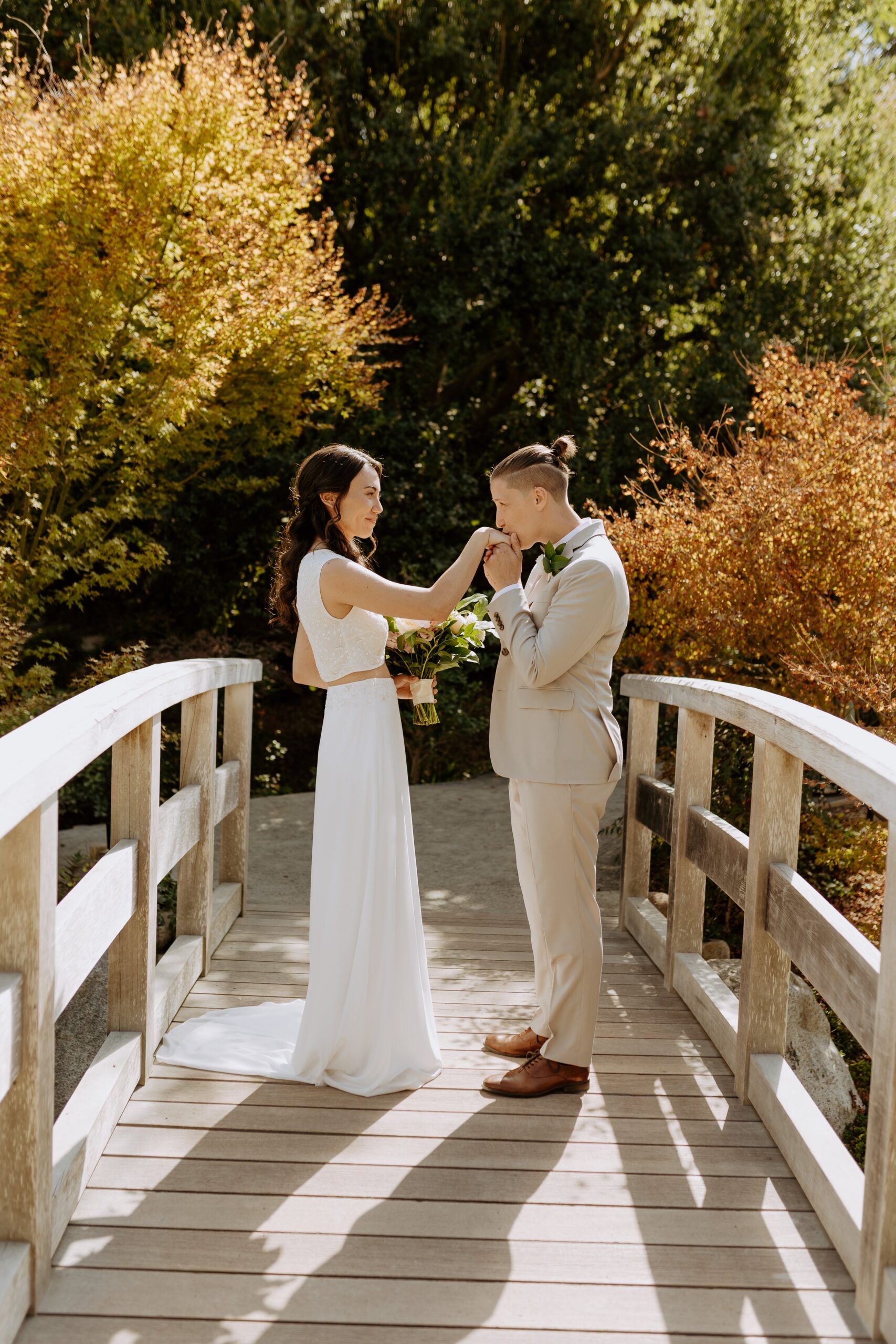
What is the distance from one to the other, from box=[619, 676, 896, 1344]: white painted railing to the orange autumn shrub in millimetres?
1830

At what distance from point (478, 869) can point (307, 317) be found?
190 inches

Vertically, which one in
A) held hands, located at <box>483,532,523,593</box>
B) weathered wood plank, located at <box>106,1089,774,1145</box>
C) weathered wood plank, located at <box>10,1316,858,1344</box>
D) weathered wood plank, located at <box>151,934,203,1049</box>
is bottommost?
weathered wood plank, located at <box>106,1089,774,1145</box>

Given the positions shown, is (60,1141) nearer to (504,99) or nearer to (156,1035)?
(156,1035)

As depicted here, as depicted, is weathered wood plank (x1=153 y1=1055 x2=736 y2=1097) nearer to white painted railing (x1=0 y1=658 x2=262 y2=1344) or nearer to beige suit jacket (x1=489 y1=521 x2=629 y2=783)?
white painted railing (x1=0 y1=658 x2=262 y2=1344)

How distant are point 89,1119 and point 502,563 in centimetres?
175

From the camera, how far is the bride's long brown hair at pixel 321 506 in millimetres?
3328

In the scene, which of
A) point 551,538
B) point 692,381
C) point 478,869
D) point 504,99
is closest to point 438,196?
point 504,99

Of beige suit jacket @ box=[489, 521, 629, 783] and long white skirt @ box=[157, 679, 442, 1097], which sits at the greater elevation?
beige suit jacket @ box=[489, 521, 629, 783]

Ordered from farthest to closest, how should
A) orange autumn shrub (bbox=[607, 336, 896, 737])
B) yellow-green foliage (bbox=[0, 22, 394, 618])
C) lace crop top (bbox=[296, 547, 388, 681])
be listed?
yellow-green foliage (bbox=[0, 22, 394, 618]) < orange autumn shrub (bbox=[607, 336, 896, 737]) < lace crop top (bbox=[296, 547, 388, 681])

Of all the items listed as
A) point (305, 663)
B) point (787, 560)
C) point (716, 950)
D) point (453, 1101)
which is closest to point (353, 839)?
point (305, 663)

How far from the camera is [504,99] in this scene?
466 inches

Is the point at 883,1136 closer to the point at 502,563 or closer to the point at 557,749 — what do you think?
the point at 557,749

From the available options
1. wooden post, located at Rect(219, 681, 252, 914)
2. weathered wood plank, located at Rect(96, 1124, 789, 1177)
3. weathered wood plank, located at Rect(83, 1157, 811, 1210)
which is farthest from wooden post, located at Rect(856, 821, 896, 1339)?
wooden post, located at Rect(219, 681, 252, 914)

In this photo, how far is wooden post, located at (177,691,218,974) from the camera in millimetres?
3943
